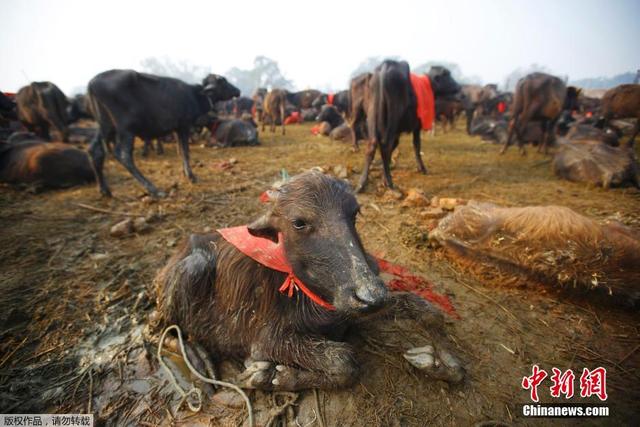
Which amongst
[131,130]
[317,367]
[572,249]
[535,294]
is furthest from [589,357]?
[131,130]

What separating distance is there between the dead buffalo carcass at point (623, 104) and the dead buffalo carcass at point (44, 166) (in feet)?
54.8

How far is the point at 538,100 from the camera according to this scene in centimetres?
918

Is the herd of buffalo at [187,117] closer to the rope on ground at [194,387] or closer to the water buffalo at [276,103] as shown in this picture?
the rope on ground at [194,387]

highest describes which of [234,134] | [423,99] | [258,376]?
[423,99]

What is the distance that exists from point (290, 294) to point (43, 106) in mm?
12263

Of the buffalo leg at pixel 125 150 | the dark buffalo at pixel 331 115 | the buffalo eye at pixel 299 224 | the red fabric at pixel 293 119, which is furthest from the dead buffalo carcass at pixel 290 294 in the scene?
the red fabric at pixel 293 119

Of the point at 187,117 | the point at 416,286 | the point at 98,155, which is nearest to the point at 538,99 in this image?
the point at 416,286

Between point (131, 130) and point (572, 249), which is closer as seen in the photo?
point (572, 249)

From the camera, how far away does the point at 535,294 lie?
9.84 feet

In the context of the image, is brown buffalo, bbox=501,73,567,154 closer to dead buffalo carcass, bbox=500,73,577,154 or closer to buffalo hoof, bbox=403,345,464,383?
dead buffalo carcass, bbox=500,73,577,154

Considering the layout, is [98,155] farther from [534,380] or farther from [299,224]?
[534,380]

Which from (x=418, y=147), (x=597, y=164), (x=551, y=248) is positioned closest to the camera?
(x=551, y=248)

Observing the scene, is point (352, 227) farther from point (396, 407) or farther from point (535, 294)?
point (535, 294)

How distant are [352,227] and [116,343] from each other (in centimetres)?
243
